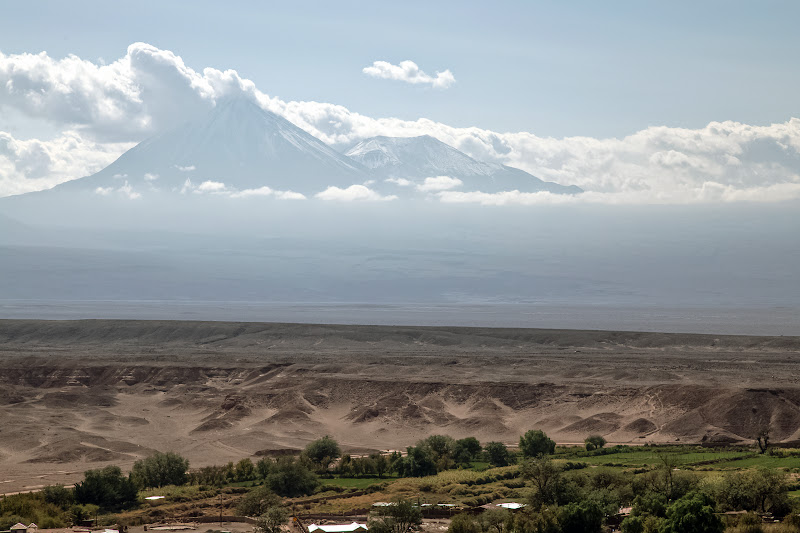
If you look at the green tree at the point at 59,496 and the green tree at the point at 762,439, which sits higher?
the green tree at the point at 762,439

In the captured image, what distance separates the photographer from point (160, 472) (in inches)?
2223

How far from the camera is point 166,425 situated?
3105 inches

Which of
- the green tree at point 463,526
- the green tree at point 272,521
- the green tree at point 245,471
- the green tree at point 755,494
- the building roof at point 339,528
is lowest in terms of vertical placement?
the green tree at point 245,471

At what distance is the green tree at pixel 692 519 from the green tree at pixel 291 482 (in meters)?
22.1

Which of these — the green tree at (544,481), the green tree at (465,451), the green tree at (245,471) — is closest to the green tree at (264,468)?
the green tree at (245,471)

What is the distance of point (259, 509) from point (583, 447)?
2595cm

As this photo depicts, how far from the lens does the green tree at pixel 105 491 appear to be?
50.1 metres

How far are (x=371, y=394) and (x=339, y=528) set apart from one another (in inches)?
1721

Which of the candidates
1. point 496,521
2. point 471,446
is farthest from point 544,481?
point 471,446

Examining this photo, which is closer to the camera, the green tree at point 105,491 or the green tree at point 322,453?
the green tree at point 105,491

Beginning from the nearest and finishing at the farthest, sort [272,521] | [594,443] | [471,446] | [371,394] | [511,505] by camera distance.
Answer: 1. [272,521]
2. [511,505]
3. [471,446]
4. [594,443]
5. [371,394]

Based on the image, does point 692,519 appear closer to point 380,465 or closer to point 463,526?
point 463,526

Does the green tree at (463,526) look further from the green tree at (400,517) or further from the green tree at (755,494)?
the green tree at (755,494)

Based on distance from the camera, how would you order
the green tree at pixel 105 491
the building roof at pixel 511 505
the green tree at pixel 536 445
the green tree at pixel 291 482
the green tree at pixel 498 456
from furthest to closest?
the green tree at pixel 536 445, the green tree at pixel 498 456, the green tree at pixel 291 482, the green tree at pixel 105 491, the building roof at pixel 511 505
